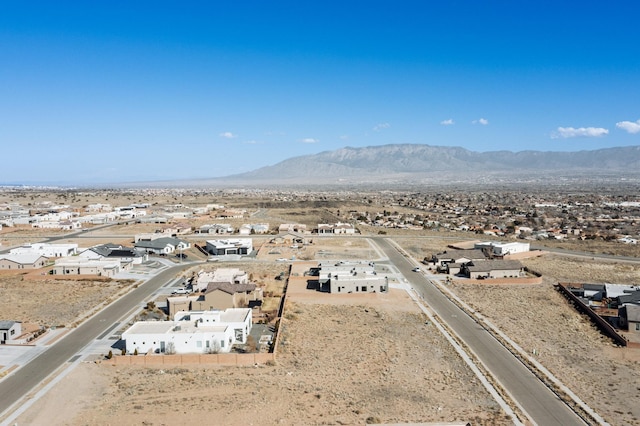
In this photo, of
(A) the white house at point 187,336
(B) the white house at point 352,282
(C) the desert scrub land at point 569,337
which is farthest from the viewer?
(B) the white house at point 352,282

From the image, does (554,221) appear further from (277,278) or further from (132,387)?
(132,387)

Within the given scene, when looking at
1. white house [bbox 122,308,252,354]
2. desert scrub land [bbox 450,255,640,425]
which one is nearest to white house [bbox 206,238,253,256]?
desert scrub land [bbox 450,255,640,425]

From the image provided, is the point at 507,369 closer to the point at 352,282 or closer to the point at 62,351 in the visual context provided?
the point at 352,282

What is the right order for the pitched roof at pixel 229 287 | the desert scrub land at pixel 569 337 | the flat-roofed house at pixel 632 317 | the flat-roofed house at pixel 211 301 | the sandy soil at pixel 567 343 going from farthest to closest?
the pitched roof at pixel 229 287
the flat-roofed house at pixel 211 301
the flat-roofed house at pixel 632 317
the desert scrub land at pixel 569 337
the sandy soil at pixel 567 343

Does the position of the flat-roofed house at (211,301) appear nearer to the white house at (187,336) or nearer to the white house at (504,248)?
the white house at (187,336)

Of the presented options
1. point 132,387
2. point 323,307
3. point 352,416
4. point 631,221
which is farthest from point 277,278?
point 631,221

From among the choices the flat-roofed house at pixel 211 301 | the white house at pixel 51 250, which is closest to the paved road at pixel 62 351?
the flat-roofed house at pixel 211 301
